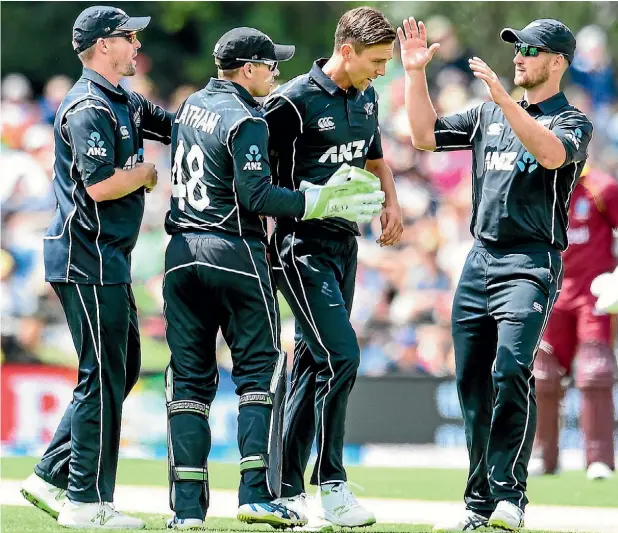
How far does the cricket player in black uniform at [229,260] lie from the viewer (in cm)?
602

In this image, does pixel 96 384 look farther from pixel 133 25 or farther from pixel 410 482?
pixel 410 482

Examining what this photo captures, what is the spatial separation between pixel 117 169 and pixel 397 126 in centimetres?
829

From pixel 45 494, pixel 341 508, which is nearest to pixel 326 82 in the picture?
pixel 341 508

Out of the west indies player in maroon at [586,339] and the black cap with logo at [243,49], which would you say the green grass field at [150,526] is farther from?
the west indies player in maroon at [586,339]

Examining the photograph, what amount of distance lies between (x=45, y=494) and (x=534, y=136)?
306cm

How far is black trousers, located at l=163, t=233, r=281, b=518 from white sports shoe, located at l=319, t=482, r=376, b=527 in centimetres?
40

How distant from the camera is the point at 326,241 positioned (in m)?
6.43

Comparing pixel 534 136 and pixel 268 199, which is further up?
pixel 534 136

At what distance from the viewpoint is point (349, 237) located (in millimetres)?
6543

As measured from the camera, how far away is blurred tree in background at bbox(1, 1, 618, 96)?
1812cm

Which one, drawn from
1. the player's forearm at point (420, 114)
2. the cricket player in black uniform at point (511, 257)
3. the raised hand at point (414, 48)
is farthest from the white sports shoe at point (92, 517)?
the raised hand at point (414, 48)

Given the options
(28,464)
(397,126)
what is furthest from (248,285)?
(397,126)

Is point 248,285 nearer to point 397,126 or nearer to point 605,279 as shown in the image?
point 605,279

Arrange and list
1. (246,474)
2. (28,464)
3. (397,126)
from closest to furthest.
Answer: (246,474), (28,464), (397,126)
